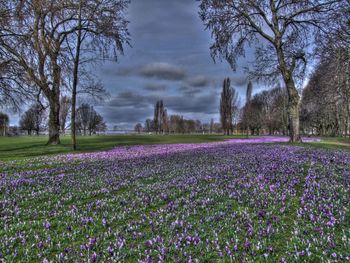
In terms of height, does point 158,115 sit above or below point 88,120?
above

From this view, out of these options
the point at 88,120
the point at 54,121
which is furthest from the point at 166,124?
the point at 54,121

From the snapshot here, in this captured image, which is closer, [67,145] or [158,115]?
[67,145]

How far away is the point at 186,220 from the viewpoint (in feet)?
14.3

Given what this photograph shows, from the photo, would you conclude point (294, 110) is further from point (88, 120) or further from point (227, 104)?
point (88, 120)

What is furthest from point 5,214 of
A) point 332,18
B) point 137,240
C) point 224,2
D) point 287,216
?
point 332,18

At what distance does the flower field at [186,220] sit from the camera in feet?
10.6

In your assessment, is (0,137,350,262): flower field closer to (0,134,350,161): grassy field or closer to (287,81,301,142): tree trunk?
(0,134,350,161): grassy field

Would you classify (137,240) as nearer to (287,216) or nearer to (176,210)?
(176,210)

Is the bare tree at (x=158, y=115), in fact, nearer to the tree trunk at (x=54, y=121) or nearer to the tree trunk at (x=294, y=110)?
the tree trunk at (x=54, y=121)

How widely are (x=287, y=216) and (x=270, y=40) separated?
2330cm

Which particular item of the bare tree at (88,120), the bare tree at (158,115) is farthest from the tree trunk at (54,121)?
the bare tree at (158,115)

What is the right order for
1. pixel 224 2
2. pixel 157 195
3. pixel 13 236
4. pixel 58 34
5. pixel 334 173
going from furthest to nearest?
pixel 58 34, pixel 224 2, pixel 334 173, pixel 157 195, pixel 13 236

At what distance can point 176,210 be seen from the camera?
16.4 feet

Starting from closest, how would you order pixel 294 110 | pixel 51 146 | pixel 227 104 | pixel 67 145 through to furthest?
1. pixel 294 110
2. pixel 51 146
3. pixel 67 145
4. pixel 227 104
